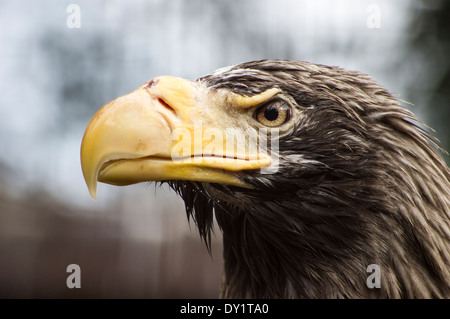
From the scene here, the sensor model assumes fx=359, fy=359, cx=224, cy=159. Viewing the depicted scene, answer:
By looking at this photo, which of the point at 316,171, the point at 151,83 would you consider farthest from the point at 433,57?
the point at 151,83

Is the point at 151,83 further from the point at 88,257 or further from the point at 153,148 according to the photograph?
the point at 88,257

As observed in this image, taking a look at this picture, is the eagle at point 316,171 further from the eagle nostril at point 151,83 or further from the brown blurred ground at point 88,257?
the brown blurred ground at point 88,257

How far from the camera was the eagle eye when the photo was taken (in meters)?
0.96

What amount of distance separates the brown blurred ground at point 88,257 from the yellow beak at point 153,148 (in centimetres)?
144

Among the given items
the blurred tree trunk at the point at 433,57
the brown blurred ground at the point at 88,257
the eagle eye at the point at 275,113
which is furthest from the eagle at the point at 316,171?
the blurred tree trunk at the point at 433,57

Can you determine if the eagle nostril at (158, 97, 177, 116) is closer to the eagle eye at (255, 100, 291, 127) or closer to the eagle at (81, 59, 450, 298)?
the eagle at (81, 59, 450, 298)

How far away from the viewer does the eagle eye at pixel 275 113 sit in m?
0.96

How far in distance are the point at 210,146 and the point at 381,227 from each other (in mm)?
490

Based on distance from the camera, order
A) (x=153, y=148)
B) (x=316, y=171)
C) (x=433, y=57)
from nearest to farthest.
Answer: (x=153, y=148), (x=316, y=171), (x=433, y=57)

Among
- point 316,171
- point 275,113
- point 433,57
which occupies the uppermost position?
point 433,57

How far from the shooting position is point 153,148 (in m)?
0.83

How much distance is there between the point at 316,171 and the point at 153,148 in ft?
1.41

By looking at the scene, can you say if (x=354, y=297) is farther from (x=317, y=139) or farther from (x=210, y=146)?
(x=210, y=146)
